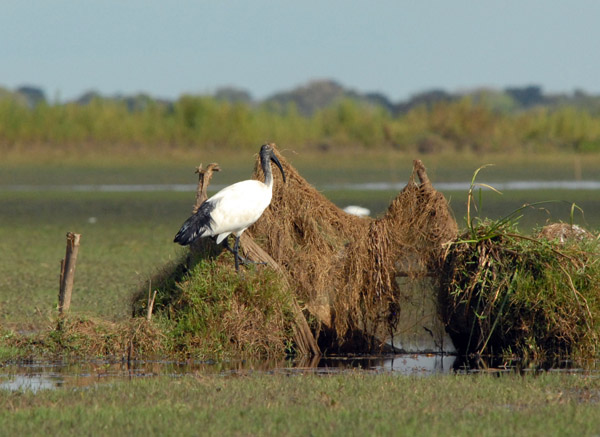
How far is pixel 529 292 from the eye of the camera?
984 cm

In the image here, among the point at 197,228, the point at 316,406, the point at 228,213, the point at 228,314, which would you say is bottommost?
the point at 316,406

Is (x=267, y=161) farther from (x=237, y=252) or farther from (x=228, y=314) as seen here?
(x=228, y=314)

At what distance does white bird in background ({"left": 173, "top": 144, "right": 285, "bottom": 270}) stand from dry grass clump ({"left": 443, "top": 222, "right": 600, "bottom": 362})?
1.97 m

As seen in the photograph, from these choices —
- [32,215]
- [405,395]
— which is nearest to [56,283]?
[405,395]

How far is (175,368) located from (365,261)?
2240 millimetres

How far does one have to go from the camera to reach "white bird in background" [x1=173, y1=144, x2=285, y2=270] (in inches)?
383

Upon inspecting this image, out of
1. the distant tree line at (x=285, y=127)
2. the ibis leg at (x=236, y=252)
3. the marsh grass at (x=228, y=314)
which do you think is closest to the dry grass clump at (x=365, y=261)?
the marsh grass at (x=228, y=314)

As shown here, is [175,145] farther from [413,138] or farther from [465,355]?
[465,355]

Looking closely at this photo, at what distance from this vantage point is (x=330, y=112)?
70.2 m

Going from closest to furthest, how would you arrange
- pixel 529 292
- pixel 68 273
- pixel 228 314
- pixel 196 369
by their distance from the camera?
pixel 196 369 → pixel 529 292 → pixel 228 314 → pixel 68 273

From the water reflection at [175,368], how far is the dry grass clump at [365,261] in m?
0.45

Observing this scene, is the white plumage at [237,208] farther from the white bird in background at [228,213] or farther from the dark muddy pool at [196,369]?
the dark muddy pool at [196,369]

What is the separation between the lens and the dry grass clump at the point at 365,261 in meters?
10.5

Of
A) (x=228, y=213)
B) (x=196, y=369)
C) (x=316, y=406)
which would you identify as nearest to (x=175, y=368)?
(x=196, y=369)
